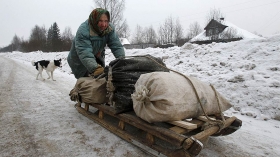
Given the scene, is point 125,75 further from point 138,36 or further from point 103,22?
point 138,36

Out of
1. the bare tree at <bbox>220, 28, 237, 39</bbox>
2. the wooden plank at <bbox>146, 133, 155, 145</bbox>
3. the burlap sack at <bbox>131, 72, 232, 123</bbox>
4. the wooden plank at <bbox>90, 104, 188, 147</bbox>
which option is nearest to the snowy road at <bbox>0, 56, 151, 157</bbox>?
the wooden plank at <bbox>146, 133, 155, 145</bbox>

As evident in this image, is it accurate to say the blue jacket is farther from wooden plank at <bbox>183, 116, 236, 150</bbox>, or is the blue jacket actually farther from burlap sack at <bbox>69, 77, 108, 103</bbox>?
wooden plank at <bbox>183, 116, 236, 150</bbox>

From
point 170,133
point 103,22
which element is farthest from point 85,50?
point 170,133

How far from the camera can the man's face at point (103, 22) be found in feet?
8.85

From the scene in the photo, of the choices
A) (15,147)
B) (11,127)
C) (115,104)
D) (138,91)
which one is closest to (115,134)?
(115,104)

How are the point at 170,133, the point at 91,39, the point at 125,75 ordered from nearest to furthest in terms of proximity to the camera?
1. the point at 170,133
2. the point at 125,75
3. the point at 91,39

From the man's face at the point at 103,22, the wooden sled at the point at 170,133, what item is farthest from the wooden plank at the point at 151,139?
the man's face at the point at 103,22

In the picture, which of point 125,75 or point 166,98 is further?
point 125,75

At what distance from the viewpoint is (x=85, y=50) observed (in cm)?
269

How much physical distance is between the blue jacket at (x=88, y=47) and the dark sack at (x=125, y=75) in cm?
51

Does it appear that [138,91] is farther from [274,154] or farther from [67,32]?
[67,32]

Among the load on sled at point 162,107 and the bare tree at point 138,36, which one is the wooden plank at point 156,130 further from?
the bare tree at point 138,36

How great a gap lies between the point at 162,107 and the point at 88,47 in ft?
5.50

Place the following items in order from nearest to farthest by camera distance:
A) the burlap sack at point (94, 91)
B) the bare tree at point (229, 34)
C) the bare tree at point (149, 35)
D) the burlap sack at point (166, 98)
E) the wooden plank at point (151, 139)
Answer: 1. the burlap sack at point (166, 98)
2. the wooden plank at point (151, 139)
3. the burlap sack at point (94, 91)
4. the bare tree at point (229, 34)
5. the bare tree at point (149, 35)
